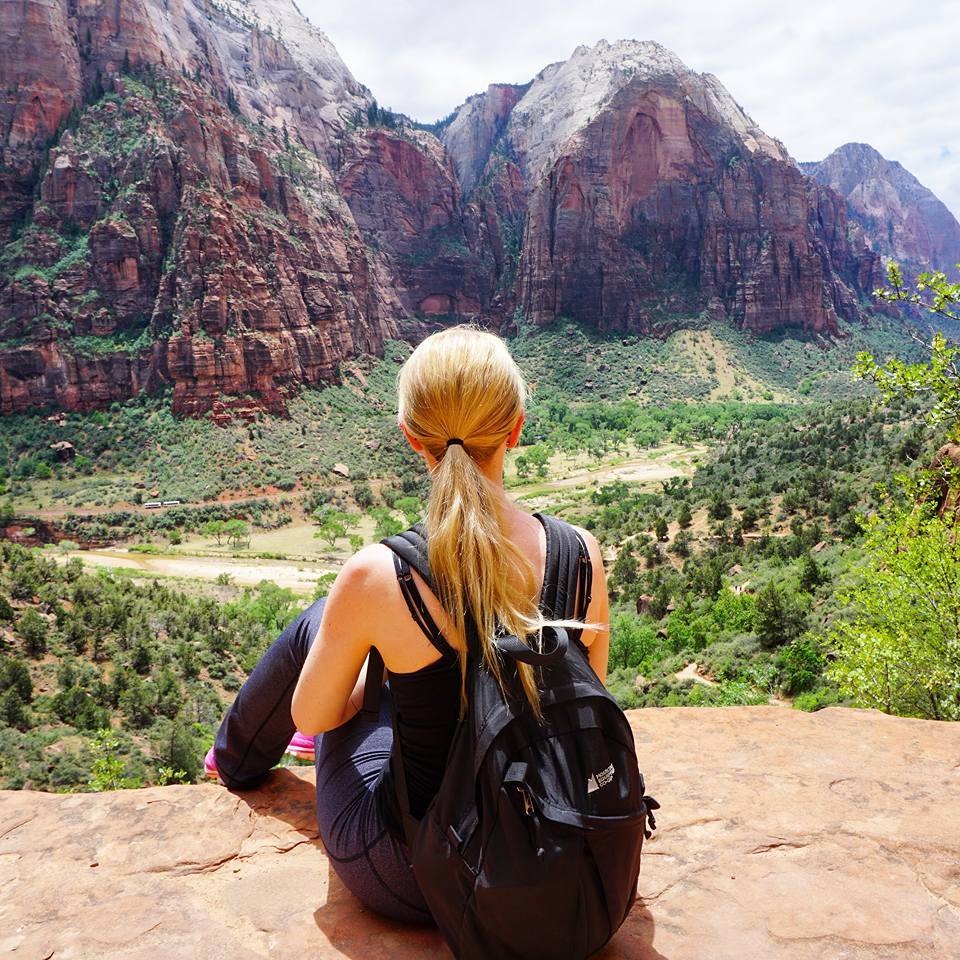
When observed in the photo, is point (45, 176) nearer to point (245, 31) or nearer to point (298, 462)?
point (298, 462)

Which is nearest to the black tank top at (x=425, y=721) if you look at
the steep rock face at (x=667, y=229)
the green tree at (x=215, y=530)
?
the green tree at (x=215, y=530)

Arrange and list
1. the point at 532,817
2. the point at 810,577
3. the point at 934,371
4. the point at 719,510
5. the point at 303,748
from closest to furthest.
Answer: the point at 532,817 → the point at 303,748 → the point at 934,371 → the point at 810,577 → the point at 719,510

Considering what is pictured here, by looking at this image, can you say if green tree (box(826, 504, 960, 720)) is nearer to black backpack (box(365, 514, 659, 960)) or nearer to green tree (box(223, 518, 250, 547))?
black backpack (box(365, 514, 659, 960))

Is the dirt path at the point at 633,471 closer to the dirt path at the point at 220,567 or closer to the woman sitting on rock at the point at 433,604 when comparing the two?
the dirt path at the point at 220,567

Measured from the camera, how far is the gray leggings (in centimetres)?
235

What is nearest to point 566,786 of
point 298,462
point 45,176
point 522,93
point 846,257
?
point 298,462

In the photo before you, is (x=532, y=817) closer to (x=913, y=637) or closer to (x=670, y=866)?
(x=670, y=866)

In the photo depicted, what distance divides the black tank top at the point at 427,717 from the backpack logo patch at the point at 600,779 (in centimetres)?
46

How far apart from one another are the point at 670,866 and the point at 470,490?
1.88m

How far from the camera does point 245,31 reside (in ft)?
392

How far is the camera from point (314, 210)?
9662cm

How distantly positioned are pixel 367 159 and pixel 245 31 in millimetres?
28672

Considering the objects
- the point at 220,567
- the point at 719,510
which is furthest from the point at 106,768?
the point at 220,567

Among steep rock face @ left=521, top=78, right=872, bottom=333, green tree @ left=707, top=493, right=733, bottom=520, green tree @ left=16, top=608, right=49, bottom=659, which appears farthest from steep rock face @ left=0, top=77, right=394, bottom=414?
steep rock face @ left=521, top=78, right=872, bottom=333
